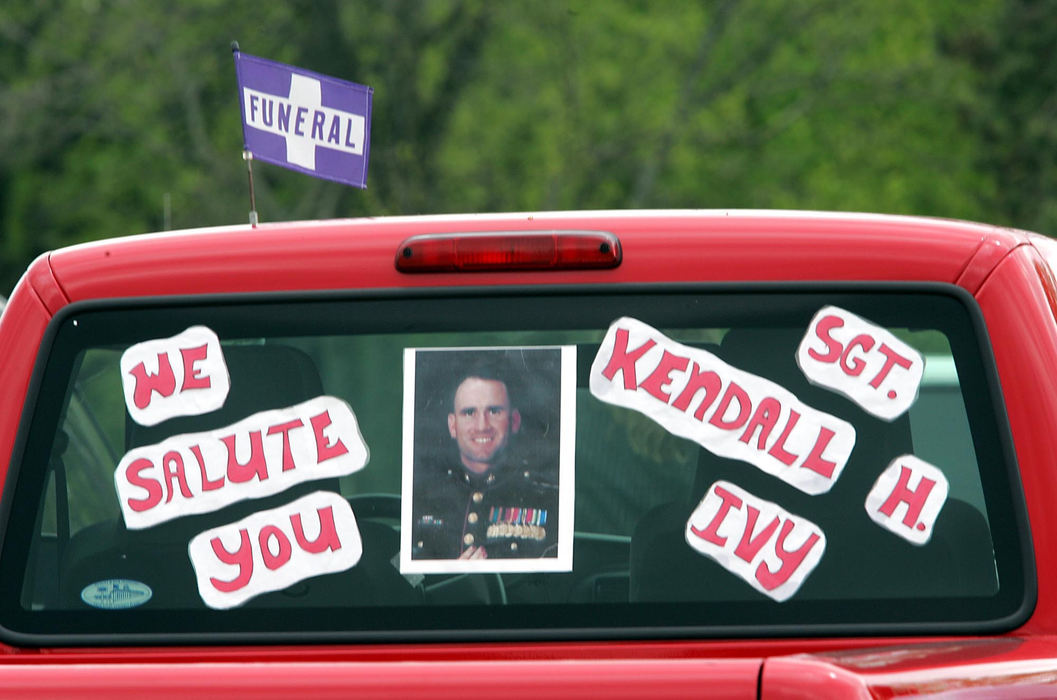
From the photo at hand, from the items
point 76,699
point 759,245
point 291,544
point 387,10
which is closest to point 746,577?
point 759,245

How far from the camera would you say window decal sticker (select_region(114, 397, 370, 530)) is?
2498mm

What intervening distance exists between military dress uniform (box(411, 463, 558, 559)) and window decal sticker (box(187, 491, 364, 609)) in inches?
5.0

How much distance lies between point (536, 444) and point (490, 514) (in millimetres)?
127

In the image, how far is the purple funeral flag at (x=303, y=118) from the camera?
10.6 ft

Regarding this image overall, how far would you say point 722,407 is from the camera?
246cm

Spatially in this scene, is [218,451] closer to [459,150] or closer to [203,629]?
[203,629]

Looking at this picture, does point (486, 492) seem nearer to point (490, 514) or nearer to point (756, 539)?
point (490, 514)

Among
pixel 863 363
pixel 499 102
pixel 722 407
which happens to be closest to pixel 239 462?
pixel 722 407

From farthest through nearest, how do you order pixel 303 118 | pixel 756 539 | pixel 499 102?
1. pixel 499 102
2. pixel 303 118
3. pixel 756 539

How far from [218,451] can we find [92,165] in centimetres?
2721

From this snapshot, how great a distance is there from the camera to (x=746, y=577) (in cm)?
240

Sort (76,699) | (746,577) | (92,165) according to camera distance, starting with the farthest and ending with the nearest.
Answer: (92,165) < (746,577) < (76,699)

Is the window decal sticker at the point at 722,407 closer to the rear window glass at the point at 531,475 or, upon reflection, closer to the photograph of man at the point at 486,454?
the rear window glass at the point at 531,475

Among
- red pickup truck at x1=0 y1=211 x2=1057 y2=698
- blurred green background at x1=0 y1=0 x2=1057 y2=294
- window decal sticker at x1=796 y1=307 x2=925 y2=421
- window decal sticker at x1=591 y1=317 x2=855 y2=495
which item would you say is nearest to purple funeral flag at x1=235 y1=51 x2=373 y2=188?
red pickup truck at x1=0 y1=211 x2=1057 y2=698
